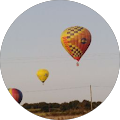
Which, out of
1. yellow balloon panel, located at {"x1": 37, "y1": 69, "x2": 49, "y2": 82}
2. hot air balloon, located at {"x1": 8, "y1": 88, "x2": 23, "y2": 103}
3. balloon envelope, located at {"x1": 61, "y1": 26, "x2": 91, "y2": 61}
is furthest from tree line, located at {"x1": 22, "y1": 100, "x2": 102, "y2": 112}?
balloon envelope, located at {"x1": 61, "y1": 26, "x2": 91, "y2": 61}

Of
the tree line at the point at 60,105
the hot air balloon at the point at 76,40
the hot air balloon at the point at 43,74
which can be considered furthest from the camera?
the tree line at the point at 60,105

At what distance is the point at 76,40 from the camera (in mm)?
44938

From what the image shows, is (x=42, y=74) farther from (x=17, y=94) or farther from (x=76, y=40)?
(x=76, y=40)

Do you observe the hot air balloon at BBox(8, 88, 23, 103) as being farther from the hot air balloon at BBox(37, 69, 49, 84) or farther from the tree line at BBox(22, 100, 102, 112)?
the tree line at BBox(22, 100, 102, 112)

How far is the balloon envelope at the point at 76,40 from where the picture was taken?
44.9 metres

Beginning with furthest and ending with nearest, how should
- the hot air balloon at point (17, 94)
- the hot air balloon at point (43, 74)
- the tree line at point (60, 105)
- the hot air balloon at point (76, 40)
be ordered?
the tree line at point (60, 105) → the hot air balloon at point (17, 94) → the hot air balloon at point (43, 74) → the hot air balloon at point (76, 40)

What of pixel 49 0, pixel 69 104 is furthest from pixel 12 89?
pixel 49 0

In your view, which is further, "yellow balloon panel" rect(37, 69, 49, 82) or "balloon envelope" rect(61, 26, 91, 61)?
"yellow balloon panel" rect(37, 69, 49, 82)

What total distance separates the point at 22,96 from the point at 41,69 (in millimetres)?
5998

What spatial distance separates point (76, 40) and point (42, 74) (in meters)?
15.5

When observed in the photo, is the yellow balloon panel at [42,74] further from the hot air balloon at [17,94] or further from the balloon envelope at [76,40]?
the balloon envelope at [76,40]

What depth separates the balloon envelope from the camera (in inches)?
1767

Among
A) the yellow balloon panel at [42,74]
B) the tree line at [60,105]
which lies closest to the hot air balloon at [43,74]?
the yellow balloon panel at [42,74]

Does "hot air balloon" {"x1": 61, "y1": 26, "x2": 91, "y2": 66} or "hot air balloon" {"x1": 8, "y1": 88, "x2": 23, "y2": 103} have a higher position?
"hot air balloon" {"x1": 61, "y1": 26, "x2": 91, "y2": 66}
